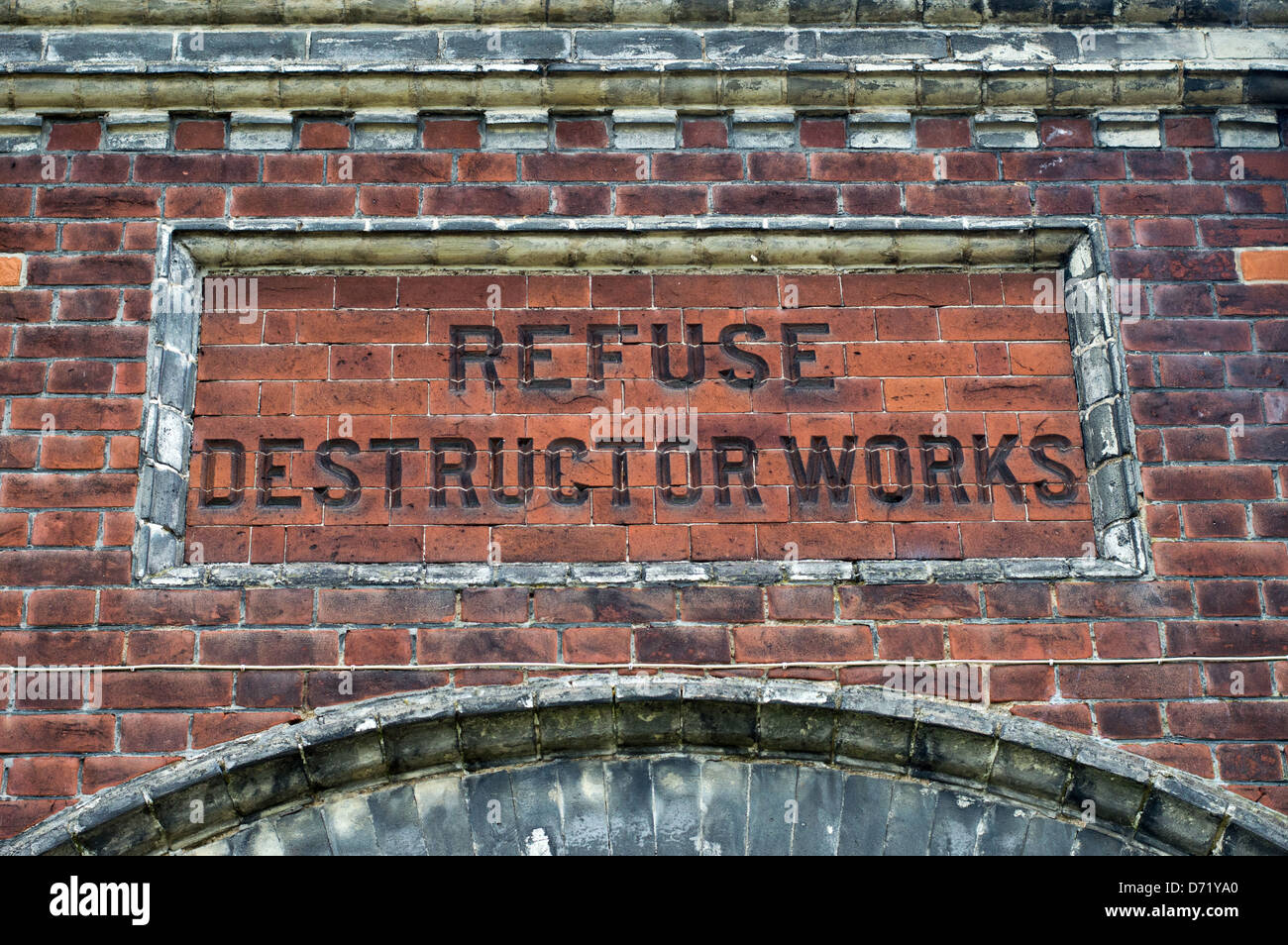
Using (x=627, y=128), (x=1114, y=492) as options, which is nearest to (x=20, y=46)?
(x=627, y=128)

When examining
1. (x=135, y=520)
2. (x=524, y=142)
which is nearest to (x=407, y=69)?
(x=524, y=142)

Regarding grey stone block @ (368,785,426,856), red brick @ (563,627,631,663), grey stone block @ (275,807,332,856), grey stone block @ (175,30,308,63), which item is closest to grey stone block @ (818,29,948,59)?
grey stone block @ (175,30,308,63)

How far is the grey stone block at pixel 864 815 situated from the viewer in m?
3.98

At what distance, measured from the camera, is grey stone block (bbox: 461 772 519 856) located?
13.0 ft

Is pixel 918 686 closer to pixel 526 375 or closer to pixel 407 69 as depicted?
pixel 526 375

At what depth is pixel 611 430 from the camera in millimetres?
4461

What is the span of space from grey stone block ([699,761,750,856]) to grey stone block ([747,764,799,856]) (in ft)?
0.06

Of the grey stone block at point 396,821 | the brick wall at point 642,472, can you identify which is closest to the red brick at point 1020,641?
the brick wall at point 642,472

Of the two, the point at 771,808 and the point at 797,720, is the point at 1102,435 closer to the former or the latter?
the point at 797,720

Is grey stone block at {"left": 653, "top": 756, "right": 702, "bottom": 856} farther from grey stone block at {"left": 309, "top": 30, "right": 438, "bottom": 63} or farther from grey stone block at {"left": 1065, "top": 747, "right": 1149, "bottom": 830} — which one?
grey stone block at {"left": 309, "top": 30, "right": 438, "bottom": 63}

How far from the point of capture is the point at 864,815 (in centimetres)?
402

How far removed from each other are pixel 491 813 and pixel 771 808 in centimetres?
75

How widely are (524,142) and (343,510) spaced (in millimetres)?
1315

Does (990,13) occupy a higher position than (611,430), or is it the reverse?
(990,13)
